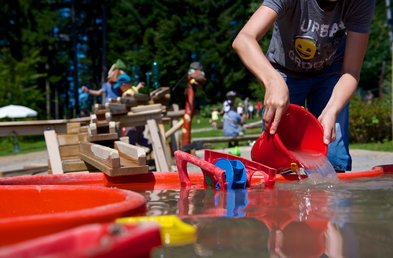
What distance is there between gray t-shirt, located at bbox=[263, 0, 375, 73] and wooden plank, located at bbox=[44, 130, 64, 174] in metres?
2.40

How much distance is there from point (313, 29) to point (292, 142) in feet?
1.92

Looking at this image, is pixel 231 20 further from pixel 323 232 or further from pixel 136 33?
pixel 323 232

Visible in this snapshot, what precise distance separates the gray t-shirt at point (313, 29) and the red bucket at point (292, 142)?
1.53ft

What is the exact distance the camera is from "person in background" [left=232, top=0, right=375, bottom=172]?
2.29 m

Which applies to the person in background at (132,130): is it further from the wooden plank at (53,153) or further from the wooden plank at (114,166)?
the wooden plank at (114,166)

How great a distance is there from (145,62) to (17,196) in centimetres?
3572

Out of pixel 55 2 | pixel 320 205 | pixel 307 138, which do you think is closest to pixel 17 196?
pixel 320 205

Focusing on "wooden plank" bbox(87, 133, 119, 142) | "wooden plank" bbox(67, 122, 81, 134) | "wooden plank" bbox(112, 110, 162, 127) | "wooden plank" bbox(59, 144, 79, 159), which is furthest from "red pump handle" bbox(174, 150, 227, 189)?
"wooden plank" bbox(112, 110, 162, 127)

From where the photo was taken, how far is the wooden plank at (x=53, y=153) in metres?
4.70

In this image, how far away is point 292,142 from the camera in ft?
9.16

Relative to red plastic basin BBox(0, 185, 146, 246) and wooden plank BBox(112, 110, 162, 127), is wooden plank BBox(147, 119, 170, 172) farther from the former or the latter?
red plastic basin BBox(0, 185, 146, 246)

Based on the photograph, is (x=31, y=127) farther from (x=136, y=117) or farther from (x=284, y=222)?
(x=284, y=222)

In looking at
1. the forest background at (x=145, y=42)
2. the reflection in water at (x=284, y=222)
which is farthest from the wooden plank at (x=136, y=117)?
the forest background at (x=145, y=42)

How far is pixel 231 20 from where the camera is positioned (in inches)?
1544
